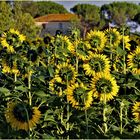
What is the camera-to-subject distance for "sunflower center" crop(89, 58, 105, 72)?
250 centimetres

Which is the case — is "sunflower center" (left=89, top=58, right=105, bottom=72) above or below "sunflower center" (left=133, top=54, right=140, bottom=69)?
below

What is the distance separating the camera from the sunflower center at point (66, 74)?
257 cm

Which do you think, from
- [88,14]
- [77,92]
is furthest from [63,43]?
[88,14]

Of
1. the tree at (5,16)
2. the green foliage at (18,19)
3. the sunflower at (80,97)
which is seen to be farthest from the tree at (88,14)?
the sunflower at (80,97)

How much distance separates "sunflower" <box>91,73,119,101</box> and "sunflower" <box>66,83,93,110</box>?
0.11 feet

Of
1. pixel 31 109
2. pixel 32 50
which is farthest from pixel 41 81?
pixel 32 50

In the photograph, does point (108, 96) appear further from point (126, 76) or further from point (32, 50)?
point (32, 50)

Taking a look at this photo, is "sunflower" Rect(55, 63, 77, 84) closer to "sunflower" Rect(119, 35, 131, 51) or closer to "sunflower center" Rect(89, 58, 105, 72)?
"sunflower center" Rect(89, 58, 105, 72)

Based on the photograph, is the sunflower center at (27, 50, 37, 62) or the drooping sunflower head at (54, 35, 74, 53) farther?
the sunflower center at (27, 50, 37, 62)

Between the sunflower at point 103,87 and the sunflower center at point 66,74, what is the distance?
0.29m

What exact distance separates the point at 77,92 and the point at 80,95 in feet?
0.06

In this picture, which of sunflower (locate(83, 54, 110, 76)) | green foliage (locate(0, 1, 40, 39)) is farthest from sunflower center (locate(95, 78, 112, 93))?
green foliage (locate(0, 1, 40, 39))

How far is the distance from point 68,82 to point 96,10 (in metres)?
38.7

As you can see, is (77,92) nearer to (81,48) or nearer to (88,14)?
(81,48)
